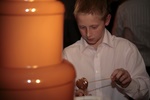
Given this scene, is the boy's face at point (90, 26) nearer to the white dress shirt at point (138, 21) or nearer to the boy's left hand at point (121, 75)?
the boy's left hand at point (121, 75)

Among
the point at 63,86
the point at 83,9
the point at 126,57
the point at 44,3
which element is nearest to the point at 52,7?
the point at 44,3

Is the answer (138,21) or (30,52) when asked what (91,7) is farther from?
(30,52)

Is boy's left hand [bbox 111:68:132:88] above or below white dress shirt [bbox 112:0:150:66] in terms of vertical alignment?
above

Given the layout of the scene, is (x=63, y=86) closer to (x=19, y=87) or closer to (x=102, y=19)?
(x=19, y=87)

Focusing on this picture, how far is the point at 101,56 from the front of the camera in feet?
5.11

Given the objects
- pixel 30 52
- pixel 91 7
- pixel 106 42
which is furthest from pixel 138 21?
pixel 30 52

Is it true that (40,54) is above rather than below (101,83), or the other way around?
above

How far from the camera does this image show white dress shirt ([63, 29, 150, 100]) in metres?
1.48

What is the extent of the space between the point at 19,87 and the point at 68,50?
1.15 m

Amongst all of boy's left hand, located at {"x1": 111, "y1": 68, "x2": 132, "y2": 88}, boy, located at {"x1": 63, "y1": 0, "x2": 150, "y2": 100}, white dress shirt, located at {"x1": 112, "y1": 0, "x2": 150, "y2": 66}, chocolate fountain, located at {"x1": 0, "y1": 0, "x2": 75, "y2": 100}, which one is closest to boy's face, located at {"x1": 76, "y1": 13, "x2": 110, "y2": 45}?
boy, located at {"x1": 63, "y1": 0, "x2": 150, "y2": 100}

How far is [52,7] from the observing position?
452 mm

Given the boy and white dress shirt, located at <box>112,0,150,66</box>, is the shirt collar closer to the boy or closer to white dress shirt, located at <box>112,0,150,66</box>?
the boy

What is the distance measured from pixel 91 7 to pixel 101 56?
0.84ft

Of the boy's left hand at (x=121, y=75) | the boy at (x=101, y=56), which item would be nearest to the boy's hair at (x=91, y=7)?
the boy at (x=101, y=56)
